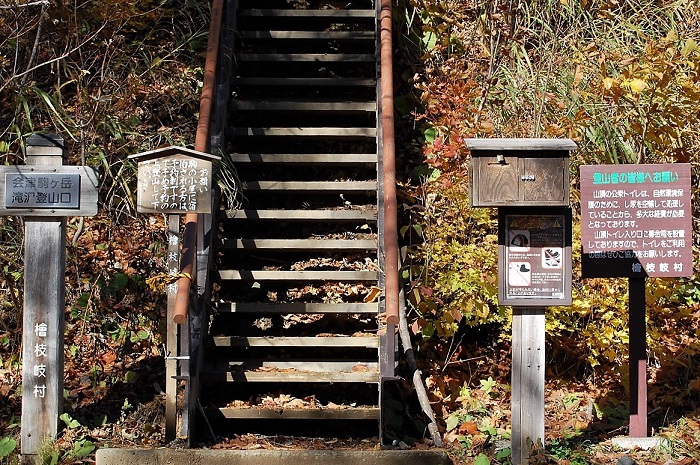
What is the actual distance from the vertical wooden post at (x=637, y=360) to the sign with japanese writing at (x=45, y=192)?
3767 millimetres

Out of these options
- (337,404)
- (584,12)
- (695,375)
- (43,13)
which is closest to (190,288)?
(337,404)

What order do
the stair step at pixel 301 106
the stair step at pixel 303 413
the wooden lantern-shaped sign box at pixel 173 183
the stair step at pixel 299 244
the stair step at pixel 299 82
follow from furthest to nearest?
1. the stair step at pixel 299 82
2. the stair step at pixel 301 106
3. the stair step at pixel 299 244
4. the stair step at pixel 303 413
5. the wooden lantern-shaped sign box at pixel 173 183

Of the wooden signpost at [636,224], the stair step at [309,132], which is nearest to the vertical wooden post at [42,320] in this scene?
the stair step at [309,132]

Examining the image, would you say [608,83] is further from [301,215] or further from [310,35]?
[310,35]

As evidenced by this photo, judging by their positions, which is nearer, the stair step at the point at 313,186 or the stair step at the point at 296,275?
the stair step at the point at 296,275

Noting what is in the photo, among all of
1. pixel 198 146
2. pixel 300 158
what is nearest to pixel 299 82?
pixel 300 158

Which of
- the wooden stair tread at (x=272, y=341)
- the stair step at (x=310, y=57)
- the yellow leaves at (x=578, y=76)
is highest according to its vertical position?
the stair step at (x=310, y=57)

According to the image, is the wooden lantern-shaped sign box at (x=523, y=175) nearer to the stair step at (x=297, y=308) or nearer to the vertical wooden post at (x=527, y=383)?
the vertical wooden post at (x=527, y=383)

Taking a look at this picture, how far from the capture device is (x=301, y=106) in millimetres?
8508

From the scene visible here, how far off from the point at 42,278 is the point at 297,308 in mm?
1921

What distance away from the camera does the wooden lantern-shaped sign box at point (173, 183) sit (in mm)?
5773

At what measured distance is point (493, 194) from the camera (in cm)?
559

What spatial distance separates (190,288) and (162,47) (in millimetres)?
4306

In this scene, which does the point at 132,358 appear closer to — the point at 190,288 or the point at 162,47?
the point at 190,288
